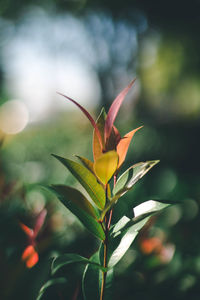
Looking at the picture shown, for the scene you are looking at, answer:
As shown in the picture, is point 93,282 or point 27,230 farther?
point 27,230

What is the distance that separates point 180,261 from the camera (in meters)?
1.08

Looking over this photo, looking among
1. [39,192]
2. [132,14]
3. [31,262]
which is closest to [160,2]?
[132,14]

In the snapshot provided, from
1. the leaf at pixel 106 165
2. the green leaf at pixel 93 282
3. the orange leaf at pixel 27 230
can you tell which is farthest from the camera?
the orange leaf at pixel 27 230

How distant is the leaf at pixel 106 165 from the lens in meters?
0.46

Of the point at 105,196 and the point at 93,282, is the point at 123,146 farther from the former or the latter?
the point at 93,282

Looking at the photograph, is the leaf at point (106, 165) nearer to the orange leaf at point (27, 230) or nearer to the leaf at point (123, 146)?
the leaf at point (123, 146)

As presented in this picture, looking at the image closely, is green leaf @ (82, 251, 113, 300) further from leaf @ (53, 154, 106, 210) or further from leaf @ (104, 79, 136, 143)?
leaf @ (104, 79, 136, 143)

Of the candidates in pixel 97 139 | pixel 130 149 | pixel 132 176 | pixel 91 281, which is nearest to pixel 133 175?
pixel 132 176

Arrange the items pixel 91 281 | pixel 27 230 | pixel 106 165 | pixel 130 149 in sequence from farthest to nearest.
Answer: pixel 130 149 → pixel 27 230 → pixel 91 281 → pixel 106 165

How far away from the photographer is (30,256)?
26.8 inches

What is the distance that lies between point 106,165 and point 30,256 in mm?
365

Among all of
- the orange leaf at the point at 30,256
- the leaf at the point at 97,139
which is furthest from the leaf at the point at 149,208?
the orange leaf at the point at 30,256

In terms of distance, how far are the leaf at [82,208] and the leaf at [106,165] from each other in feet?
0.18

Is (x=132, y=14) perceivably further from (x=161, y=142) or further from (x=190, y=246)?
(x=190, y=246)
